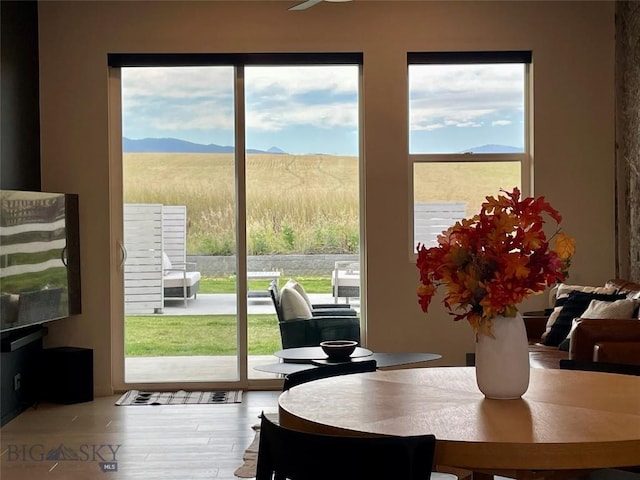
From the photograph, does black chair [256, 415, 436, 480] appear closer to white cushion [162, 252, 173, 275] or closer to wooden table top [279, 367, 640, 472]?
wooden table top [279, 367, 640, 472]

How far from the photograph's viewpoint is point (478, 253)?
7.08ft

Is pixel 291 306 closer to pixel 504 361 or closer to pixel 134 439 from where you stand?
pixel 134 439

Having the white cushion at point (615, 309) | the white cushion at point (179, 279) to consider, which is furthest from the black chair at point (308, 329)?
the white cushion at point (615, 309)

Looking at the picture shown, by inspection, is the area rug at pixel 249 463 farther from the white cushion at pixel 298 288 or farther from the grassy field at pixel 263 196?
the grassy field at pixel 263 196

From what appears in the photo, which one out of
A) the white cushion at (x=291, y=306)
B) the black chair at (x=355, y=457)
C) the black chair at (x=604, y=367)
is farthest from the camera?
the white cushion at (x=291, y=306)

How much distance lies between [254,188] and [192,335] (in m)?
1.32

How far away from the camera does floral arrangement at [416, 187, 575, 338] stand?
213cm

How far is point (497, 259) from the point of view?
2.13 metres

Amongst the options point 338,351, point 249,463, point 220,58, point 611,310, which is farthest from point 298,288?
point 611,310

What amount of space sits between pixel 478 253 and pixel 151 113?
16.0ft

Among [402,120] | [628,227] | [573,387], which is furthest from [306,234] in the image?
[573,387]

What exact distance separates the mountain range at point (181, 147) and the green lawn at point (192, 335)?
4.50ft

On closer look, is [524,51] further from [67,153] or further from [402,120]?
[67,153]

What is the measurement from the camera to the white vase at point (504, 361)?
2.23 metres
